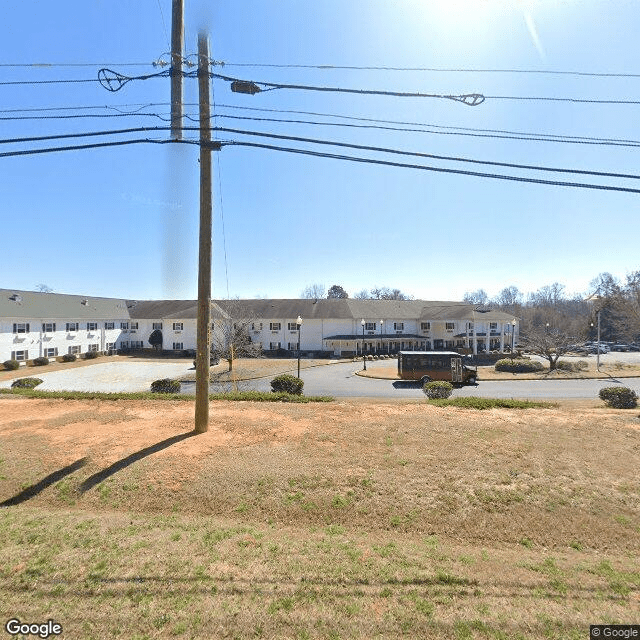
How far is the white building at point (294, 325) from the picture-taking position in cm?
4397

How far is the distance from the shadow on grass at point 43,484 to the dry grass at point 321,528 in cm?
5

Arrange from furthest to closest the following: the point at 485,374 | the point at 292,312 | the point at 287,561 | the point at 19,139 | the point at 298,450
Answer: the point at 292,312 → the point at 485,374 → the point at 298,450 → the point at 19,139 → the point at 287,561

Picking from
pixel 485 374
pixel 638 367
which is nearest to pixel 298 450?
pixel 485 374

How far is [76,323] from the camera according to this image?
42.8 metres

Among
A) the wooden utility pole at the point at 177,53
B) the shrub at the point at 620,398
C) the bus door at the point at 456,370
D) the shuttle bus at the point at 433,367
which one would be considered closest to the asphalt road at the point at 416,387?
the shuttle bus at the point at 433,367

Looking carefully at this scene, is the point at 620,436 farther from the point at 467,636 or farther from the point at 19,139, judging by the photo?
the point at 19,139

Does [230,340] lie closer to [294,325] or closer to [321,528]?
[294,325]

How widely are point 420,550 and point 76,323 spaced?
49535 mm

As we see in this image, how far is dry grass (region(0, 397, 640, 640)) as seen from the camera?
4.07 m

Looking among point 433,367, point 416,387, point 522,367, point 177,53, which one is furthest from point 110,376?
point 522,367

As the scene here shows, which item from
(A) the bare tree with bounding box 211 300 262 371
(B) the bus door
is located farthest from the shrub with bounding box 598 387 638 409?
(A) the bare tree with bounding box 211 300 262 371

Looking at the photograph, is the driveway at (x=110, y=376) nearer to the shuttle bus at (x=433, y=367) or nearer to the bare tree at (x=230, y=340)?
the bare tree at (x=230, y=340)

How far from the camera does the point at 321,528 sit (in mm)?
6215

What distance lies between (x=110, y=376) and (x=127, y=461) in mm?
26930
